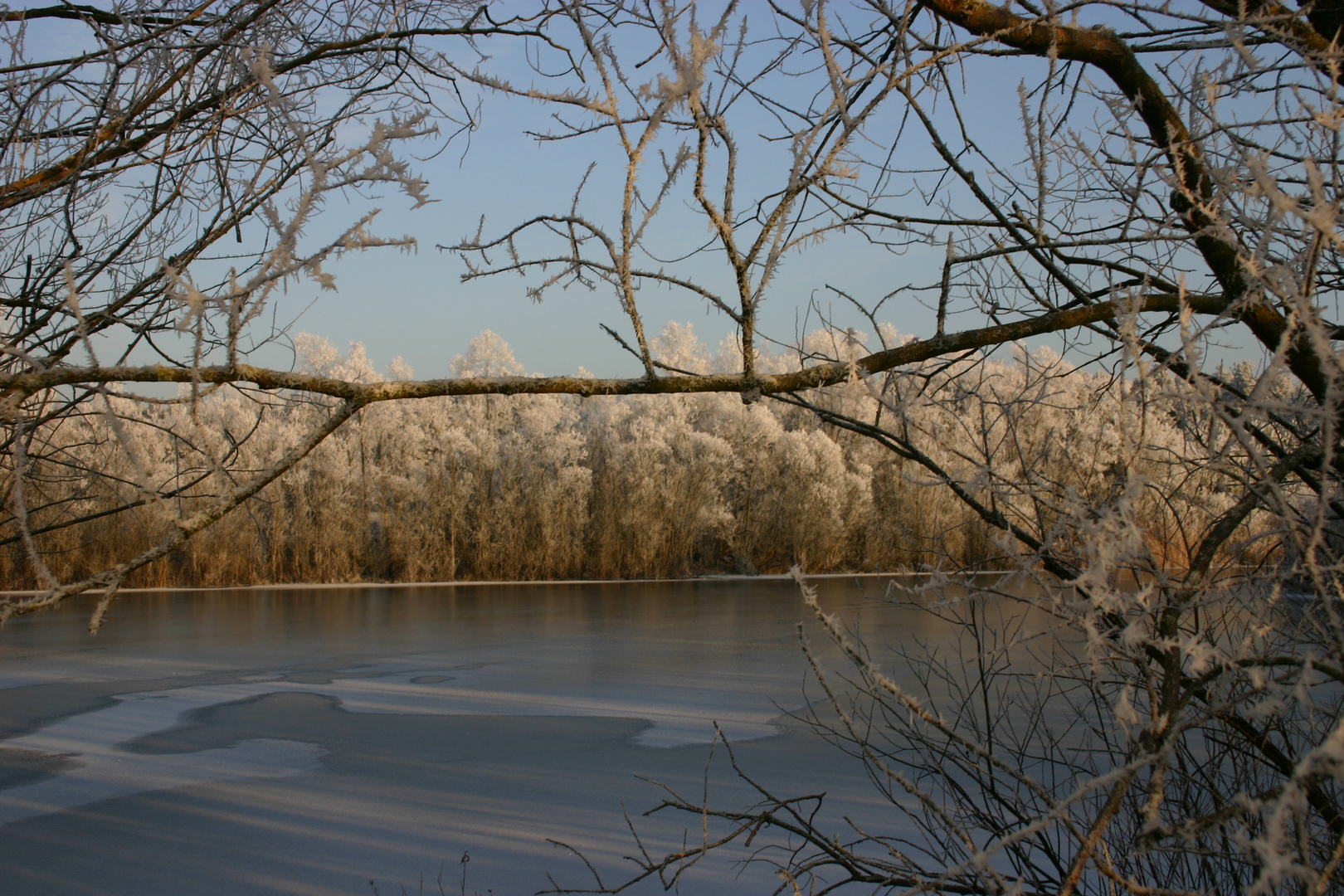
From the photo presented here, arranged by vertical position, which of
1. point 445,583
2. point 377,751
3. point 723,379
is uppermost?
point 723,379

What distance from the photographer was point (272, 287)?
1.08 metres

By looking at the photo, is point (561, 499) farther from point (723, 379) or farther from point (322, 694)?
point (723, 379)

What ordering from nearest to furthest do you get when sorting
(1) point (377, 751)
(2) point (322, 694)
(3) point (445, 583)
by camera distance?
(1) point (377, 751) < (2) point (322, 694) < (3) point (445, 583)

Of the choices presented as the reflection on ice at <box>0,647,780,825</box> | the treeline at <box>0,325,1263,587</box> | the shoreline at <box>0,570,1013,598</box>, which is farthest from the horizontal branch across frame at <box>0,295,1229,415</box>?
the treeline at <box>0,325,1263,587</box>

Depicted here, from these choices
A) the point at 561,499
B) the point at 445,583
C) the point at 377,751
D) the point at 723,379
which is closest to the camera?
the point at 723,379

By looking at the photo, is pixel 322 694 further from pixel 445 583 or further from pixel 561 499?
pixel 561 499

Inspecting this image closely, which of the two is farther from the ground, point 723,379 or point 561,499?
point 561,499

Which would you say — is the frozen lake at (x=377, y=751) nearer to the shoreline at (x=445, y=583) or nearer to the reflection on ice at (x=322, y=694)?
the reflection on ice at (x=322, y=694)

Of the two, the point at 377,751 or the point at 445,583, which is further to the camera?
the point at 445,583

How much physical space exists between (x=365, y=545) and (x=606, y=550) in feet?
15.6

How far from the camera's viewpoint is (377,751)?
5.44m

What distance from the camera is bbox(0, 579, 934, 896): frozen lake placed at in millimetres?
3852

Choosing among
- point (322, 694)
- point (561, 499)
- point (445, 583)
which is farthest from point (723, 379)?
point (561, 499)

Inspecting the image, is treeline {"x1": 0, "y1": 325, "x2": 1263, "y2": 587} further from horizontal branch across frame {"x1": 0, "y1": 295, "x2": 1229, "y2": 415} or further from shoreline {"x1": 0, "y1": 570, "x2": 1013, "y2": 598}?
horizontal branch across frame {"x1": 0, "y1": 295, "x2": 1229, "y2": 415}
